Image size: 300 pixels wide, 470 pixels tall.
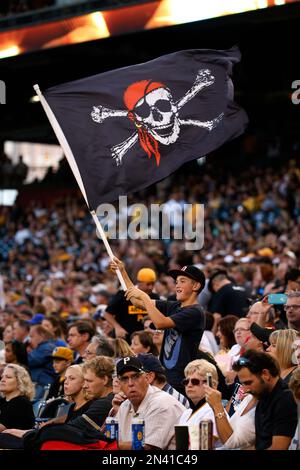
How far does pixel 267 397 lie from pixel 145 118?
3.46 m

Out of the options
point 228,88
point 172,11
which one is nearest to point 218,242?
point 172,11

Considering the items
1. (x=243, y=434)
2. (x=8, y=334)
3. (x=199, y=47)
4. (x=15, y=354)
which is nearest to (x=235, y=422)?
(x=243, y=434)

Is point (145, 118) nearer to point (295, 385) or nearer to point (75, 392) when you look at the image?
point (75, 392)

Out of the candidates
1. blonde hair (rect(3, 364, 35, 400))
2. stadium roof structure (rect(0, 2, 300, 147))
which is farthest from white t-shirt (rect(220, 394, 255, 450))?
stadium roof structure (rect(0, 2, 300, 147))

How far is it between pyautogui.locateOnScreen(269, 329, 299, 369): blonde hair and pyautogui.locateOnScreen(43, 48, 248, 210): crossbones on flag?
1891mm

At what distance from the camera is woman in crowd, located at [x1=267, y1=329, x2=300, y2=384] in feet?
23.6

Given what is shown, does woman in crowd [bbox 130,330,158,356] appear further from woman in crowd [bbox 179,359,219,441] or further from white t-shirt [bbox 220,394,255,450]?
white t-shirt [bbox 220,394,255,450]

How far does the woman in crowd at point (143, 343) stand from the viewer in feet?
29.7

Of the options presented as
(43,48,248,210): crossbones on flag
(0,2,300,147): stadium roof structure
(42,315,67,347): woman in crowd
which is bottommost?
(42,315,67,347): woman in crowd

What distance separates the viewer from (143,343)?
9.05 m

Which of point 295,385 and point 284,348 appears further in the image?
point 284,348

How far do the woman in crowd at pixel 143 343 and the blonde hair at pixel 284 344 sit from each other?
1.91 metres

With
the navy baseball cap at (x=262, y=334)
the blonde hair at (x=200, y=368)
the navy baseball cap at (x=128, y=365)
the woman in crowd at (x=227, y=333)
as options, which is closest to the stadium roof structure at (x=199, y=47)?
the woman in crowd at (x=227, y=333)

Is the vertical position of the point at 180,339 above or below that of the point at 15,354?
above
